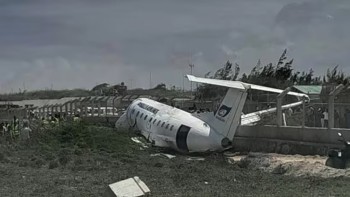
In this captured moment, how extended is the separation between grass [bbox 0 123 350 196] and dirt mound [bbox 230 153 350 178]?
102 cm

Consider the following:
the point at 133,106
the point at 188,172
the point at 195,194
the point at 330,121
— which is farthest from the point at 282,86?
the point at 195,194

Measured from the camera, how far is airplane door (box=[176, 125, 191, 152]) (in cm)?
3381

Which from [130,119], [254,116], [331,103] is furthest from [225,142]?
[130,119]

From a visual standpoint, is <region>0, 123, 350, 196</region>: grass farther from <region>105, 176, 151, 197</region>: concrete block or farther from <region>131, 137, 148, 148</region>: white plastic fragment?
<region>105, 176, 151, 197</region>: concrete block

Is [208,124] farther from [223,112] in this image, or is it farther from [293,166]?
[293,166]

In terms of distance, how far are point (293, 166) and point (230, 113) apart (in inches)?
331

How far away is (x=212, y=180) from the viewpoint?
20391 millimetres

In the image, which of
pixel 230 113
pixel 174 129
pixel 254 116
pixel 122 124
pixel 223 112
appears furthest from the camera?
pixel 122 124

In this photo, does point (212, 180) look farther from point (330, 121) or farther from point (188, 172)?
point (330, 121)

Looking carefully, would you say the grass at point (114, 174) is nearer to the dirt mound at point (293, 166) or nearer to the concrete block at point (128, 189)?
the dirt mound at point (293, 166)

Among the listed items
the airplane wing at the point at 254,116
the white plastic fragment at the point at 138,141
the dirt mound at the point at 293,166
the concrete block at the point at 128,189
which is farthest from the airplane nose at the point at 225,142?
→ the concrete block at the point at 128,189

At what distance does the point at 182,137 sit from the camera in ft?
112

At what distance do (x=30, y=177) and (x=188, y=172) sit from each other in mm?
5597

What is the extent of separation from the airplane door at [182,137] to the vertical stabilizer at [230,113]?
5.54ft
